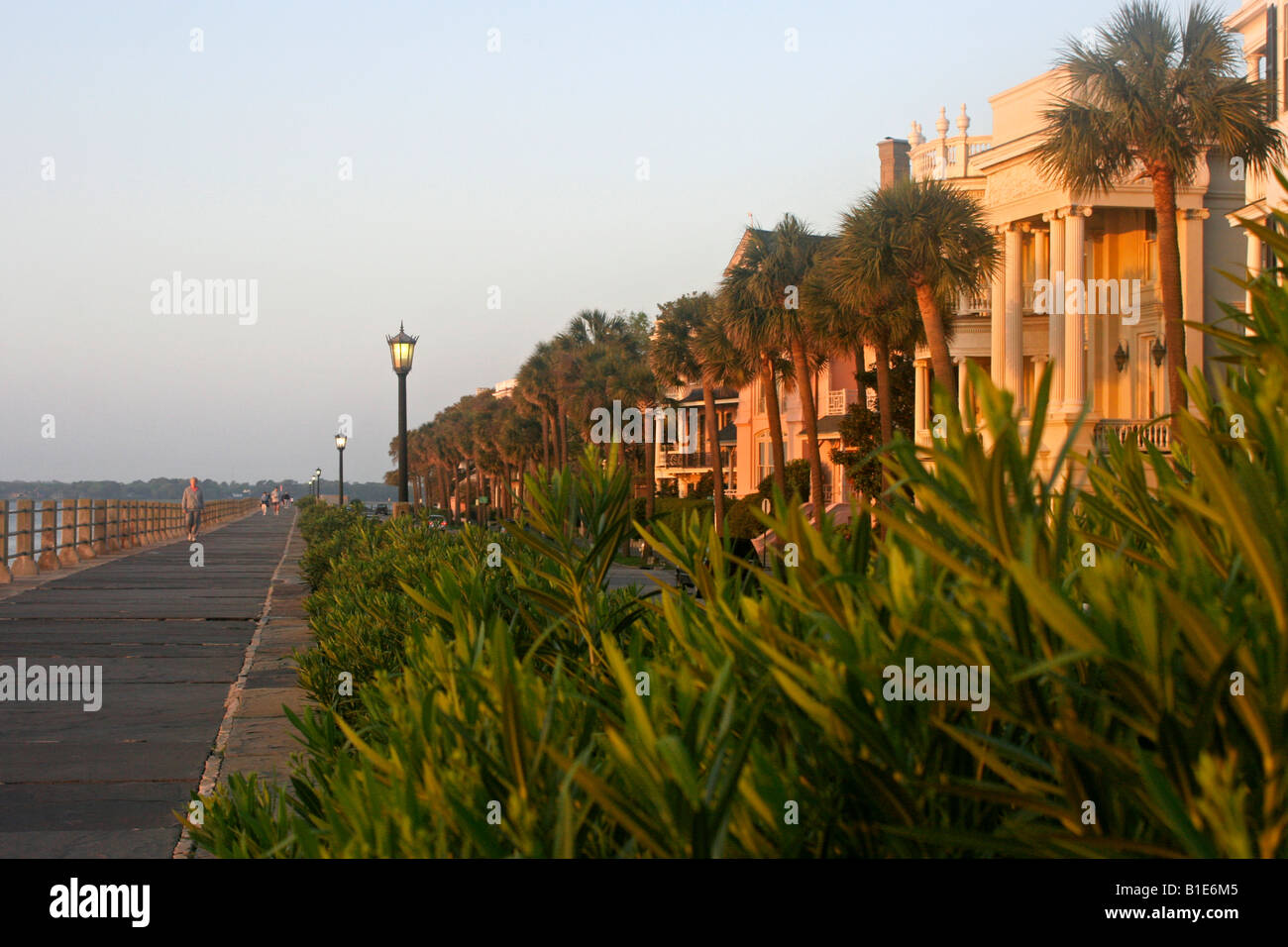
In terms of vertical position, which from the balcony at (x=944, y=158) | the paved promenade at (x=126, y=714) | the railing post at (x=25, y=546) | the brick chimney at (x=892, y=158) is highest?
the brick chimney at (x=892, y=158)

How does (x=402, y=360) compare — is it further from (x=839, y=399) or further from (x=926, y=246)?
(x=839, y=399)

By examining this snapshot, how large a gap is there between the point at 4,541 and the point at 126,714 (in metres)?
14.0

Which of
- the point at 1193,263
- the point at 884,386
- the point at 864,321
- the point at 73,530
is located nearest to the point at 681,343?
the point at 864,321

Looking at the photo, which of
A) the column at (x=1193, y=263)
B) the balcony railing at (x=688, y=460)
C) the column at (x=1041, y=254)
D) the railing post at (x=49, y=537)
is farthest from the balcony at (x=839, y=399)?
the railing post at (x=49, y=537)

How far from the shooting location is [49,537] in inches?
946

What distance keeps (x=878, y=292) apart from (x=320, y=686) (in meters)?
23.4

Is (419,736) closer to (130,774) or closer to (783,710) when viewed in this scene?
(783,710)

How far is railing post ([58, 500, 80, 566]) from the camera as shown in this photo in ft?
83.7

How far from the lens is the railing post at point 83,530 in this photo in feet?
91.7

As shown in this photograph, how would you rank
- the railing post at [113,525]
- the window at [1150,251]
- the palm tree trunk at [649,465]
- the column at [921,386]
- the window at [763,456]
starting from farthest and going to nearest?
the window at [763,456] < the palm tree trunk at [649,465] < the column at [921,386] < the window at [1150,251] < the railing post at [113,525]

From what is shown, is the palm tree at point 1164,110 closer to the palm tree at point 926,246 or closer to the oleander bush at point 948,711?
the palm tree at point 926,246

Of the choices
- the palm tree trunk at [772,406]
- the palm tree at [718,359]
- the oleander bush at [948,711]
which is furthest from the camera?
the palm tree at [718,359]

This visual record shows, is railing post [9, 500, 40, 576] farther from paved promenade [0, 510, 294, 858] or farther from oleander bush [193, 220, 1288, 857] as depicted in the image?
oleander bush [193, 220, 1288, 857]

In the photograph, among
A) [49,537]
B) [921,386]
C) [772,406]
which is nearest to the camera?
[49,537]
